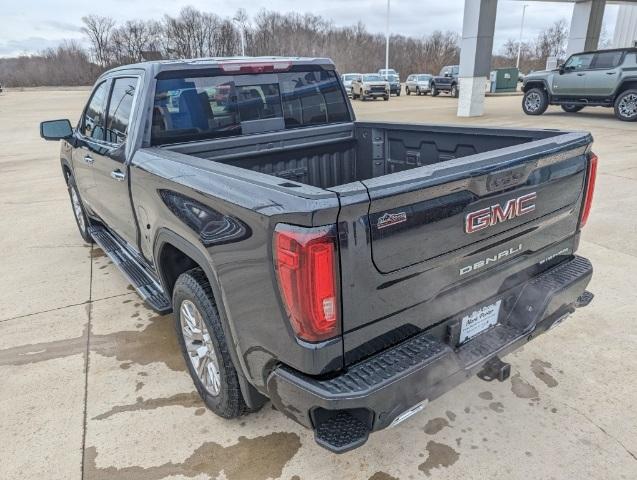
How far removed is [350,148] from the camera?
390cm

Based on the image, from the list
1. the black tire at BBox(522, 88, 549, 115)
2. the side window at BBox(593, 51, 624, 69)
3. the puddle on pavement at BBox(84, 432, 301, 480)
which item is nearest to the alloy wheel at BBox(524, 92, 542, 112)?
the black tire at BBox(522, 88, 549, 115)

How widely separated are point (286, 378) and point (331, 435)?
27 cm

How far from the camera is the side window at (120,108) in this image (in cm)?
316

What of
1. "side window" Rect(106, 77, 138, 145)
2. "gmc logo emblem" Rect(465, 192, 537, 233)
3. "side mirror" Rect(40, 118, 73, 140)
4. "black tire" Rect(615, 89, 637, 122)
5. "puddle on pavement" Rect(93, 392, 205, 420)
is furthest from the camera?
"black tire" Rect(615, 89, 637, 122)

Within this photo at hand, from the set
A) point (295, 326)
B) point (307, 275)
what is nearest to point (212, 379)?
point (295, 326)

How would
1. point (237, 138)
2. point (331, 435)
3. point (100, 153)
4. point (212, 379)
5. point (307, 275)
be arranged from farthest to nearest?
point (100, 153) → point (237, 138) → point (212, 379) → point (331, 435) → point (307, 275)

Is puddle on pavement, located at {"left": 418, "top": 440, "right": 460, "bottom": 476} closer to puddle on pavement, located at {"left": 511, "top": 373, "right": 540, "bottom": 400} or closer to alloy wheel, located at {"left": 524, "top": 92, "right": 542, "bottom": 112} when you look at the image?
puddle on pavement, located at {"left": 511, "top": 373, "right": 540, "bottom": 400}

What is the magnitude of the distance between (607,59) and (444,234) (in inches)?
594

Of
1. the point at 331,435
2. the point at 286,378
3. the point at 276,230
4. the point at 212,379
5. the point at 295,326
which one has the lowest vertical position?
the point at 212,379

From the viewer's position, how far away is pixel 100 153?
3529mm

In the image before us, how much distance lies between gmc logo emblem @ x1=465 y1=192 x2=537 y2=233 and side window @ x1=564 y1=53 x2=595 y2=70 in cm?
1479

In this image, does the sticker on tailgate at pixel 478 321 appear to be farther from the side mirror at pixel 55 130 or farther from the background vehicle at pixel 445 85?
the background vehicle at pixel 445 85

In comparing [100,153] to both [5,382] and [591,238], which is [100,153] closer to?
[5,382]

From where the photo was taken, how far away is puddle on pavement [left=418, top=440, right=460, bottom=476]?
7.37 feet
